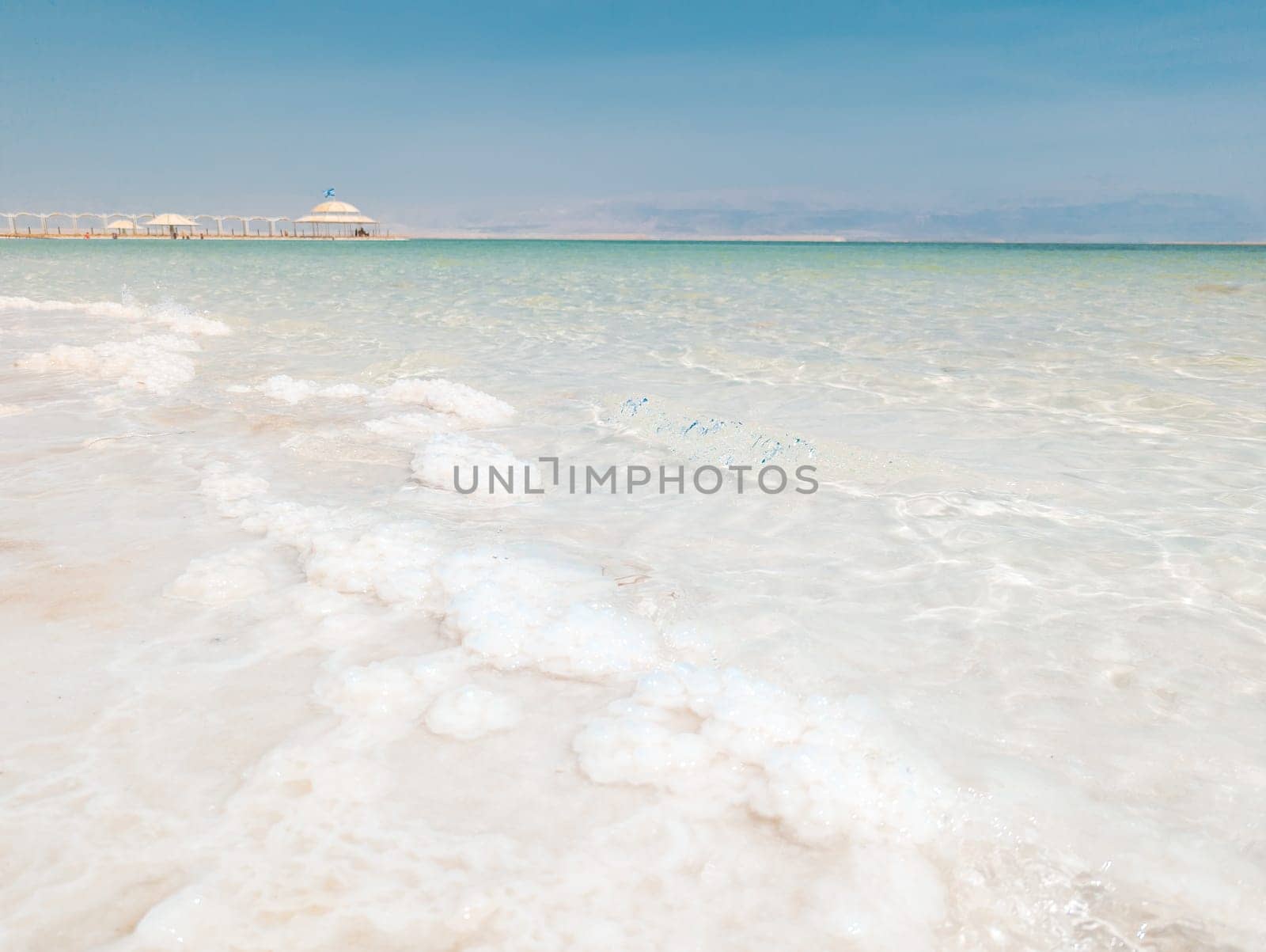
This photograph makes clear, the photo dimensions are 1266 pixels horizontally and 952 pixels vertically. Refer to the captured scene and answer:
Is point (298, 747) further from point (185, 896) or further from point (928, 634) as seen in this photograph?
point (928, 634)

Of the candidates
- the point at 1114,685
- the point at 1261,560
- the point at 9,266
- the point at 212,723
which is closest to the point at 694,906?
the point at 212,723

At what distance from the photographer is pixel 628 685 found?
2.26m

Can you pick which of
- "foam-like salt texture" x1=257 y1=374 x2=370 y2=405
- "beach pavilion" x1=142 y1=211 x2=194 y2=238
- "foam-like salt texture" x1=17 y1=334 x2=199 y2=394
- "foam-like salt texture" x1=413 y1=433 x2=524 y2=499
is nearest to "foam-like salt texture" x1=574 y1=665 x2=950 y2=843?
"foam-like salt texture" x1=413 y1=433 x2=524 y2=499

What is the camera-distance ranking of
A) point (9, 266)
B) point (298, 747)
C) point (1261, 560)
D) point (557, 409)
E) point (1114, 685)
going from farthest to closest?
point (9, 266)
point (557, 409)
point (1261, 560)
point (1114, 685)
point (298, 747)

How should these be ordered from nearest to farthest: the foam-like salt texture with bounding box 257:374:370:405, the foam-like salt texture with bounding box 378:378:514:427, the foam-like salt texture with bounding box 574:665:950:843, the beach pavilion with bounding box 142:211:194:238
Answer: the foam-like salt texture with bounding box 574:665:950:843 → the foam-like salt texture with bounding box 378:378:514:427 → the foam-like salt texture with bounding box 257:374:370:405 → the beach pavilion with bounding box 142:211:194:238

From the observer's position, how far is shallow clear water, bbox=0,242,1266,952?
155 centimetres

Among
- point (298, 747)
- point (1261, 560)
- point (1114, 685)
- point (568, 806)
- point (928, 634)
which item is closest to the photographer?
point (568, 806)

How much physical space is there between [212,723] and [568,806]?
3.16 ft

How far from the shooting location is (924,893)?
1.57m

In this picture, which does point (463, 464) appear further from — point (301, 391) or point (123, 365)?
point (123, 365)

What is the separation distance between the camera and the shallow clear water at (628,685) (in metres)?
1.55

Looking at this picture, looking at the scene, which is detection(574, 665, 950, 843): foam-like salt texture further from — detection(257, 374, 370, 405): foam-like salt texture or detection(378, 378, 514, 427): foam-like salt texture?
detection(257, 374, 370, 405): foam-like salt texture

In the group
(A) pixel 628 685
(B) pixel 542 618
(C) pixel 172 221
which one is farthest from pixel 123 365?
(C) pixel 172 221

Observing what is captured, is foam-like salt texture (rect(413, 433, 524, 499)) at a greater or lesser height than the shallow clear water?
greater
